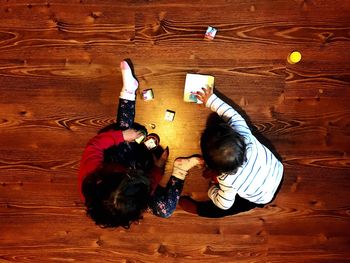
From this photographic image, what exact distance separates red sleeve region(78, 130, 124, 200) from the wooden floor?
0.39 ft

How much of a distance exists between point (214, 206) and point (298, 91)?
25.2 inches

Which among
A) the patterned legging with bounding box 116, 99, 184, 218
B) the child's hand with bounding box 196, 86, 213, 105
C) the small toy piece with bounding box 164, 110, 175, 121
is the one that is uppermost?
the child's hand with bounding box 196, 86, 213, 105

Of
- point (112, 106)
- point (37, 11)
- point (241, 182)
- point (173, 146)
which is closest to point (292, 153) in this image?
point (241, 182)

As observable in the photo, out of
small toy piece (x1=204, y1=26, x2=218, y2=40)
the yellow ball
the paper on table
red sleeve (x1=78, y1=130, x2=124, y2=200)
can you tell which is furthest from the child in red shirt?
the yellow ball

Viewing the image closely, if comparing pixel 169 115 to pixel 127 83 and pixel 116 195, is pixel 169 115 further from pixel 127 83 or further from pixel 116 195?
pixel 116 195

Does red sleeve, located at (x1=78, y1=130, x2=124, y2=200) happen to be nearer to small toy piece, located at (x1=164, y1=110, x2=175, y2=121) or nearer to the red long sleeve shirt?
the red long sleeve shirt

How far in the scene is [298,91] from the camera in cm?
174

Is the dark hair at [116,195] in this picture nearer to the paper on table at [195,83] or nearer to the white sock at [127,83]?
the white sock at [127,83]

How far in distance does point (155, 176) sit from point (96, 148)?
11.2 inches

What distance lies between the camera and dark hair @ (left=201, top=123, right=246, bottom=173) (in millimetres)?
1353

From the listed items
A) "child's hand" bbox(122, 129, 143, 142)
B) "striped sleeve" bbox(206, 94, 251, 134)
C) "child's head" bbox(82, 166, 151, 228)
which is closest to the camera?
"child's head" bbox(82, 166, 151, 228)

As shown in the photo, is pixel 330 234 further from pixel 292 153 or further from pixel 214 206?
pixel 214 206

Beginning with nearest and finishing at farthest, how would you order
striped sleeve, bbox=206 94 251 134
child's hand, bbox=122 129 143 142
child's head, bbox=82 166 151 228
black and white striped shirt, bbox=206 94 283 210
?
child's head, bbox=82 166 151 228, black and white striped shirt, bbox=206 94 283 210, striped sleeve, bbox=206 94 251 134, child's hand, bbox=122 129 143 142

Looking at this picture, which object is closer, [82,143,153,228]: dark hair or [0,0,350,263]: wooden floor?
[82,143,153,228]: dark hair
